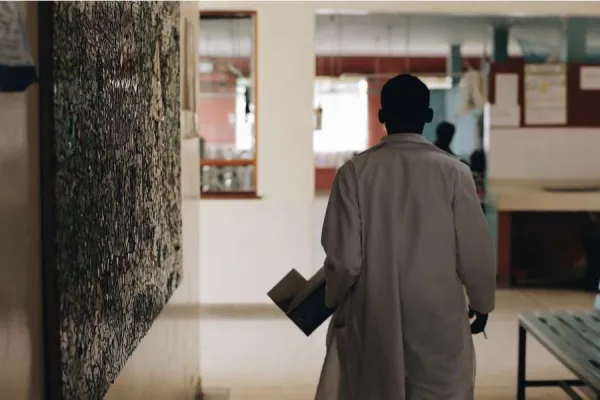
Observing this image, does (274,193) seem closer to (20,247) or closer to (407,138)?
(407,138)

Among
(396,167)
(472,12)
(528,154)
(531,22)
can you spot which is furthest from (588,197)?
(396,167)

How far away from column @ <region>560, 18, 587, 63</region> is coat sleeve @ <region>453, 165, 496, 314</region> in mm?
5961

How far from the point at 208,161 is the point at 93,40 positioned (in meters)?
4.69

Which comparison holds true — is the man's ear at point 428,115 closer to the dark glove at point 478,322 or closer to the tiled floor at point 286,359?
the dark glove at point 478,322

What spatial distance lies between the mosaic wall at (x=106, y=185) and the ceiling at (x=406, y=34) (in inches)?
236

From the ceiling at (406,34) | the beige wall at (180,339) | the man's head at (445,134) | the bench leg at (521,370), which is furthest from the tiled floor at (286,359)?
the ceiling at (406,34)

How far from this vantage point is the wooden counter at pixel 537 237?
24.1 ft

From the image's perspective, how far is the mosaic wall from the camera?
4.52 ft

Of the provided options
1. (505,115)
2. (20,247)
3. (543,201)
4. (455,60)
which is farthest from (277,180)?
(455,60)

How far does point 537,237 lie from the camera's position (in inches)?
298

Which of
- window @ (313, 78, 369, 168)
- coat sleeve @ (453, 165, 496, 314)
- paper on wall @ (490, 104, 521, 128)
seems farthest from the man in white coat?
window @ (313, 78, 369, 168)

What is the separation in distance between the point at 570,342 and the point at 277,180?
10.8 feet

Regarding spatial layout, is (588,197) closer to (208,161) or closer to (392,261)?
(208,161)

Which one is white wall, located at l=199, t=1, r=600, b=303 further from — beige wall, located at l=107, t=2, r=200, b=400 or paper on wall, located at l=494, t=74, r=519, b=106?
beige wall, located at l=107, t=2, r=200, b=400
